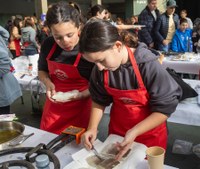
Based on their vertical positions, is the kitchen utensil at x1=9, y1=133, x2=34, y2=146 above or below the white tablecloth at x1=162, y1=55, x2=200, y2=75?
above

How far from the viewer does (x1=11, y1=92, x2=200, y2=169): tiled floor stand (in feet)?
7.65

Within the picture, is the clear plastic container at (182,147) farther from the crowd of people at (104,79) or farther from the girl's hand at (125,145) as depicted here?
the girl's hand at (125,145)

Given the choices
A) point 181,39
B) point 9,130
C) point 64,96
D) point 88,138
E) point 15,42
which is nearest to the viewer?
point 88,138

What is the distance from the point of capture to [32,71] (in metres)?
3.15

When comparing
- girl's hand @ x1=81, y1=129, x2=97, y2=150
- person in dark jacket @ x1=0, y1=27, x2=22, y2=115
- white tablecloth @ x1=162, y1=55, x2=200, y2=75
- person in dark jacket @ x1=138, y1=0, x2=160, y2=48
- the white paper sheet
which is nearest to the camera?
the white paper sheet

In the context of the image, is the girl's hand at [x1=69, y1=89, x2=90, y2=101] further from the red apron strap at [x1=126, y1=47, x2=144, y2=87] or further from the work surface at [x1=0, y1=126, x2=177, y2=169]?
the red apron strap at [x1=126, y1=47, x2=144, y2=87]

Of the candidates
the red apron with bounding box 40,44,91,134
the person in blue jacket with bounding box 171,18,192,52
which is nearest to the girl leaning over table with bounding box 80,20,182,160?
the red apron with bounding box 40,44,91,134

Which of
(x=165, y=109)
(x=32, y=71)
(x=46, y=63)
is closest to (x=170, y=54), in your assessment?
(x=32, y=71)

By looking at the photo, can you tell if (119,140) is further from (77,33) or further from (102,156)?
(77,33)

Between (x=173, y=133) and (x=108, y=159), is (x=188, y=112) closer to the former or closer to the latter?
(x=108, y=159)

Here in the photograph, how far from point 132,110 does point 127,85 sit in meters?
0.14

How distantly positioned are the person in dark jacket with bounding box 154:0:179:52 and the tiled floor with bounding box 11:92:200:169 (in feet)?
7.55

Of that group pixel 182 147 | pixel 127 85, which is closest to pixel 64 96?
pixel 127 85

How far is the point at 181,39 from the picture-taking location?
194 inches
